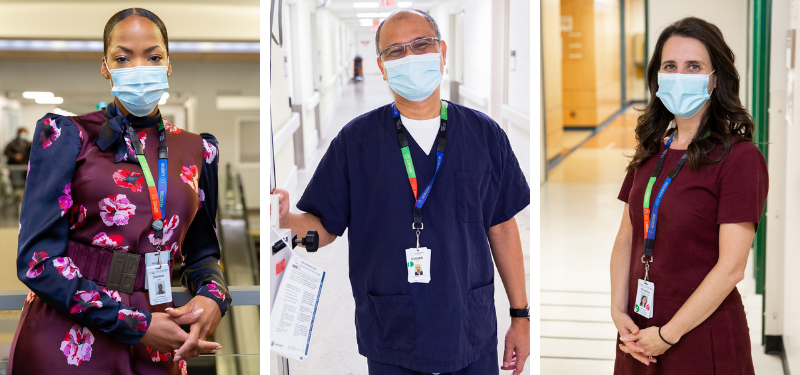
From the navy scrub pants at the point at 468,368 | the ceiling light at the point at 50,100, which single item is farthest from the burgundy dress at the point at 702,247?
the ceiling light at the point at 50,100

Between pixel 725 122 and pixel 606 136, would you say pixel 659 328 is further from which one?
pixel 606 136

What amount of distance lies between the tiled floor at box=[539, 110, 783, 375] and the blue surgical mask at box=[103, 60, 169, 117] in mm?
1533

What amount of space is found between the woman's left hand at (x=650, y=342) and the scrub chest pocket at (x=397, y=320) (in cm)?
72

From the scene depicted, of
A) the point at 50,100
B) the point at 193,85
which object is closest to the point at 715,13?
the point at 193,85

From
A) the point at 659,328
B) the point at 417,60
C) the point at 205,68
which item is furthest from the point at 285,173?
the point at 205,68

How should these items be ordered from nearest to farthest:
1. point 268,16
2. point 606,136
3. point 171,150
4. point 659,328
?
point 268,16, point 171,150, point 659,328, point 606,136

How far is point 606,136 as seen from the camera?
1386cm

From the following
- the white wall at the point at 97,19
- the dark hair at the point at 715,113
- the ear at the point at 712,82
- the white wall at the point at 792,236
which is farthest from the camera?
the white wall at the point at 97,19

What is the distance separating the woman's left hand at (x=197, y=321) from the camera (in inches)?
56.4

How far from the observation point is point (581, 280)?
5.05 meters

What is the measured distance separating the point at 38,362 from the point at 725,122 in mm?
1908

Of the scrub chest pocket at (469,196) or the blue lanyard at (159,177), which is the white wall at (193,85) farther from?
the scrub chest pocket at (469,196)

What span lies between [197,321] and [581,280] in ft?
13.6

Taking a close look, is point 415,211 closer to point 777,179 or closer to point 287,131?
point 287,131
